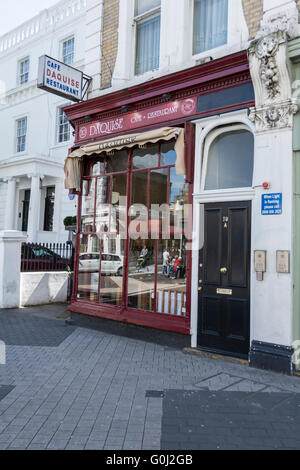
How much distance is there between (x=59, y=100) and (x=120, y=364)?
15668 mm

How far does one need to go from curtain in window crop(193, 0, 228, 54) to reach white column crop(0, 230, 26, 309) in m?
6.54

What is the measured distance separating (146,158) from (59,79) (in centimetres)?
285

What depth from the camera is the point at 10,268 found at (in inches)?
388

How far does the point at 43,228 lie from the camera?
60.7 ft

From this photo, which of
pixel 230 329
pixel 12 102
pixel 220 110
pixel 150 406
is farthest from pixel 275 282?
pixel 12 102

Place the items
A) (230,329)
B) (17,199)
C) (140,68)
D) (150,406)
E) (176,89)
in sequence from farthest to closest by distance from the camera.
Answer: (17,199), (140,68), (176,89), (230,329), (150,406)

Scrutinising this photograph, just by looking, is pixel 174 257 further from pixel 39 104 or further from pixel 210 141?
pixel 39 104

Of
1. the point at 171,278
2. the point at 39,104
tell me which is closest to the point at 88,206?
the point at 171,278

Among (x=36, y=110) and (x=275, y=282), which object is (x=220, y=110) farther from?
(x=36, y=110)

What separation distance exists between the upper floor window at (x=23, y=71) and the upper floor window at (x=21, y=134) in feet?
6.97

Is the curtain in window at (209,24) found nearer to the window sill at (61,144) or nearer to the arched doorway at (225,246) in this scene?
the arched doorway at (225,246)

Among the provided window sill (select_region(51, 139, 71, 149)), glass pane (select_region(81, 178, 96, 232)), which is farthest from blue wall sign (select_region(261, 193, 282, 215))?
window sill (select_region(51, 139, 71, 149))

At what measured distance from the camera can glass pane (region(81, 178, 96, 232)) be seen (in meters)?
8.42

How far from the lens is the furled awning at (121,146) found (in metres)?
6.51
